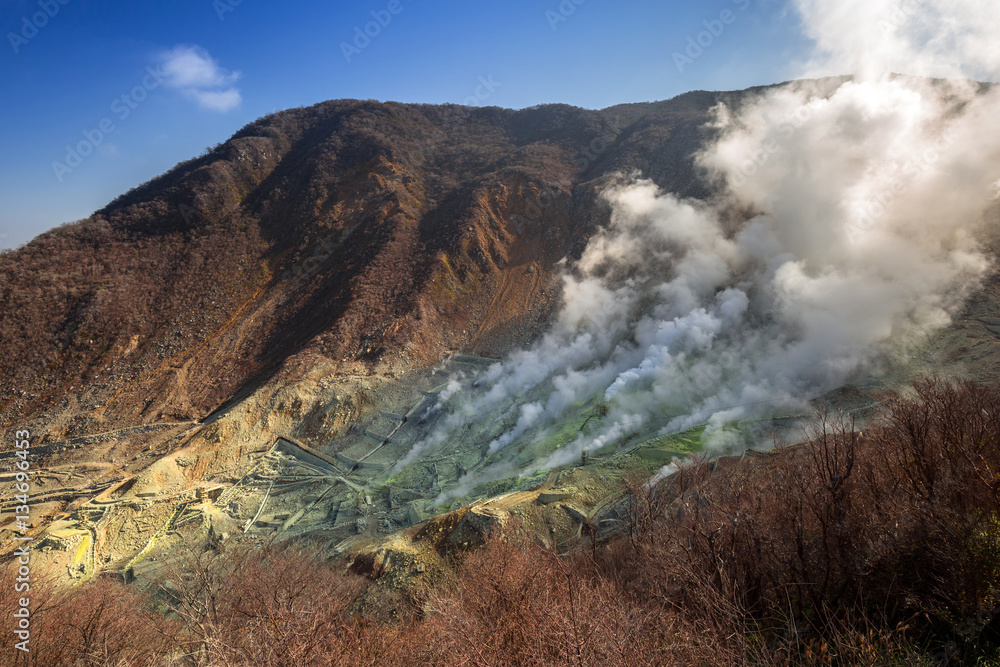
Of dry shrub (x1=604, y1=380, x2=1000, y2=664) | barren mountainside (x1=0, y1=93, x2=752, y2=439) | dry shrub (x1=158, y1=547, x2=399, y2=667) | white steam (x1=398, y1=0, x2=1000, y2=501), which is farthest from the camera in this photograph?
barren mountainside (x1=0, y1=93, x2=752, y2=439)

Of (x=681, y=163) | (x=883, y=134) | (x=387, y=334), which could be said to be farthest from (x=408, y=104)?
(x=883, y=134)

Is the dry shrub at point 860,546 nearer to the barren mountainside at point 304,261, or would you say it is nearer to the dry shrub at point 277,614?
the dry shrub at point 277,614

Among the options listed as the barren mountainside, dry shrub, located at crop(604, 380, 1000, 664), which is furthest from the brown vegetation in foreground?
the barren mountainside

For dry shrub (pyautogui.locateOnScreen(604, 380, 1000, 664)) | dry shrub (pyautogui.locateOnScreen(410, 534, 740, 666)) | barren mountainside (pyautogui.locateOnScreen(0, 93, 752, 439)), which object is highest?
barren mountainside (pyautogui.locateOnScreen(0, 93, 752, 439))

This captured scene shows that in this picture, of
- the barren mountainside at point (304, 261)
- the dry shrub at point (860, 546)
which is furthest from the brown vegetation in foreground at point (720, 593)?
the barren mountainside at point (304, 261)

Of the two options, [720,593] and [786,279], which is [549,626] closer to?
[720,593]

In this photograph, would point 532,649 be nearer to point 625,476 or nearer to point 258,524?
point 625,476

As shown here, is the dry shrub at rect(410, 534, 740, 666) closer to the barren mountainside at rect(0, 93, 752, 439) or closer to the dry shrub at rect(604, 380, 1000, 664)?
the dry shrub at rect(604, 380, 1000, 664)

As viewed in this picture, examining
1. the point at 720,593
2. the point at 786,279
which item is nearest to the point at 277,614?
the point at 720,593
